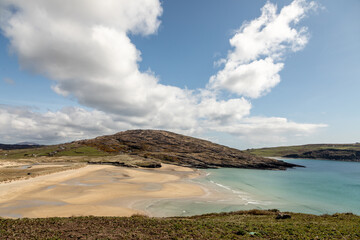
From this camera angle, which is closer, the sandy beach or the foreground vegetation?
the foreground vegetation

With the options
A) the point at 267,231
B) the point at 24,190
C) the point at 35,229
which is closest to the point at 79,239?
the point at 35,229

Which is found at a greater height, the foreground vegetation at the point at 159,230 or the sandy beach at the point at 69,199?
the foreground vegetation at the point at 159,230

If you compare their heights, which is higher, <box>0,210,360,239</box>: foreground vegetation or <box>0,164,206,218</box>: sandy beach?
<box>0,210,360,239</box>: foreground vegetation

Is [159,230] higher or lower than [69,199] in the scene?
higher

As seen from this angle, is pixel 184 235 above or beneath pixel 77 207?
above

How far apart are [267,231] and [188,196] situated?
30.0m

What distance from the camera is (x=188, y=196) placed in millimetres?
46938

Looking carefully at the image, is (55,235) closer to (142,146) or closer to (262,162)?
(262,162)

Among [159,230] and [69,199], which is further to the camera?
[69,199]

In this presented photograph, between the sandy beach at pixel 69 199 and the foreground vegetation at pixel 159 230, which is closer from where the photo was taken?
the foreground vegetation at pixel 159 230

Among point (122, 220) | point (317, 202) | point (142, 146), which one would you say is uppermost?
point (142, 146)

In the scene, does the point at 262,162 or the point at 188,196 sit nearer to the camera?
the point at 188,196

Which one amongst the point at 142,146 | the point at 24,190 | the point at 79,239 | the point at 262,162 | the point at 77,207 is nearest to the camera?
the point at 79,239

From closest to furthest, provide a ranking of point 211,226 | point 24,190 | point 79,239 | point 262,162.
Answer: point 79,239 < point 211,226 < point 24,190 < point 262,162
